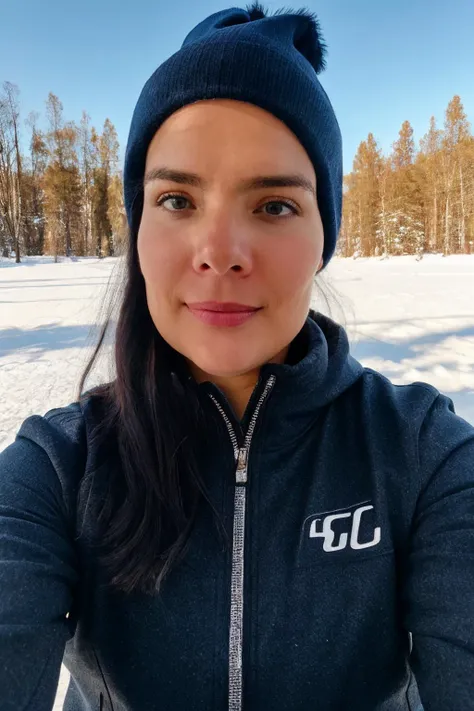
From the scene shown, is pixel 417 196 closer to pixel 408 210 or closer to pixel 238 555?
pixel 408 210

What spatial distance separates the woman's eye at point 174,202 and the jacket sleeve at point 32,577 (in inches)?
21.8

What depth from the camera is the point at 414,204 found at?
25906 millimetres

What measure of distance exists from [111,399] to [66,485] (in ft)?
0.91

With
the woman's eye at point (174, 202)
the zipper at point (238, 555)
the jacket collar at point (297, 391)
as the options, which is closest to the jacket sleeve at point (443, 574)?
the jacket collar at point (297, 391)

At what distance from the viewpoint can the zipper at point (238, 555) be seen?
0.82 meters

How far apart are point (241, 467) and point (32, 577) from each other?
431 mm

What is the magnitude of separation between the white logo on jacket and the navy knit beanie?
733 millimetres

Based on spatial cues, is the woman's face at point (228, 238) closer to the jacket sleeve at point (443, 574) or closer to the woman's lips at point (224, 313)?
the woman's lips at point (224, 313)

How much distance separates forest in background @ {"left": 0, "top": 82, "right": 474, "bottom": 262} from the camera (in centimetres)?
2302

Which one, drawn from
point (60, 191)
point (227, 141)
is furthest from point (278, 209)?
point (60, 191)

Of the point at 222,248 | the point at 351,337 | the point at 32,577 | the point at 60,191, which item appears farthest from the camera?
the point at 60,191

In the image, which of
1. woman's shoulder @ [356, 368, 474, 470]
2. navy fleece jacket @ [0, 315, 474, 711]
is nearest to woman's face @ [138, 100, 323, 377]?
navy fleece jacket @ [0, 315, 474, 711]

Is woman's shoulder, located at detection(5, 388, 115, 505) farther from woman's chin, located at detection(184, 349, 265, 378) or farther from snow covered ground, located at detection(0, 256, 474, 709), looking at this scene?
snow covered ground, located at detection(0, 256, 474, 709)

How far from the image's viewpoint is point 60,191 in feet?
75.2
